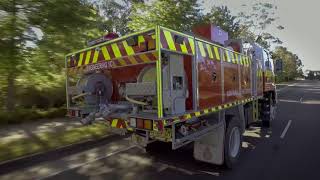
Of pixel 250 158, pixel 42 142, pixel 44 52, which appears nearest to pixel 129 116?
pixel 250 158

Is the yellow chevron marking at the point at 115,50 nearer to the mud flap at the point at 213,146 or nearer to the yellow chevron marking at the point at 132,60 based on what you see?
the yellow chevron marking at the point at 132,60

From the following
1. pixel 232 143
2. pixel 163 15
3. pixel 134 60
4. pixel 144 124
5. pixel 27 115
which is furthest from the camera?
pixel 163 15

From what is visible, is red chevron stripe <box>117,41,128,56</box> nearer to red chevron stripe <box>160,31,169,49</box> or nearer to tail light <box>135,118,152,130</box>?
red chevron stripe <box>160,31,169,49</box>

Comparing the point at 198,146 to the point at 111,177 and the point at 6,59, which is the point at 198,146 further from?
the point at 6,59

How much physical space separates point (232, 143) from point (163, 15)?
11.9 m

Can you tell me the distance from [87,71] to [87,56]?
0.28m

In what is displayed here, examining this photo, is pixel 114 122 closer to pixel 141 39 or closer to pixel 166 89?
pixel 166 89

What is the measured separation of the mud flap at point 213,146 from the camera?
636 cm

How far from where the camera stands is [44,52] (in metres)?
9.59

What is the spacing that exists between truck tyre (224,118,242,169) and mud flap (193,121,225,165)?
153 millimetres

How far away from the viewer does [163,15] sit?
17766mm

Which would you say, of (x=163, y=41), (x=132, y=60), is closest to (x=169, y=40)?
(x=163, y=41)

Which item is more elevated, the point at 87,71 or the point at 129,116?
the point at 87,71

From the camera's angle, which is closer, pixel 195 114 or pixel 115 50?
pixel 195 114
